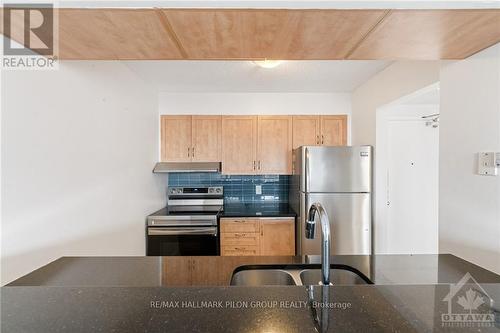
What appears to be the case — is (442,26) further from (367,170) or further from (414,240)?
(414,240)

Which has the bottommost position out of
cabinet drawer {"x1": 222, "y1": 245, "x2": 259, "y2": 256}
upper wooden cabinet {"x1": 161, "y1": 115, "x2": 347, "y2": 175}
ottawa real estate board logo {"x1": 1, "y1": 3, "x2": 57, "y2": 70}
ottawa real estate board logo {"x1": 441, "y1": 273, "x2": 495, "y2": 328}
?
cabinet drawer {"x1": 222, "y1": 245, "x2": 259, "y2": 256}

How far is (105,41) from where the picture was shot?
125cm

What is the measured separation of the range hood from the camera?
3.12m

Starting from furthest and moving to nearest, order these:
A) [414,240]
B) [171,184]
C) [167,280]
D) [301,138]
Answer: [171,184]
[301,138]
[414,240]
[167,280]

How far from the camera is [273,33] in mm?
1196

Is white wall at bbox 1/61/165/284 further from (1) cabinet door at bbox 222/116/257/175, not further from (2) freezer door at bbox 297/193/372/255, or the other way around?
(2) freezer door at bbox 297/193/372/255

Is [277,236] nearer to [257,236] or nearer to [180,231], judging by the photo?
[257,236]

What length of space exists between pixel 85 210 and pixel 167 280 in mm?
1051

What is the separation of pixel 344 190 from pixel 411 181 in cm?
92

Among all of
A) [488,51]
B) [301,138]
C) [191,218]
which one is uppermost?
[488,51]

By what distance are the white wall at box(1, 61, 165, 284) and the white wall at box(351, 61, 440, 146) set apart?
2.47m

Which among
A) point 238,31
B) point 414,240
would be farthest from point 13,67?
point 414,240

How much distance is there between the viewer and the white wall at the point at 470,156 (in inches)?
51.0

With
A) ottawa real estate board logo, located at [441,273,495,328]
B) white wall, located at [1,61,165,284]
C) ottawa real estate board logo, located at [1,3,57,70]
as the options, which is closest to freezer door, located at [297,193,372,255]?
white wall, located at [1,61,165,284]
